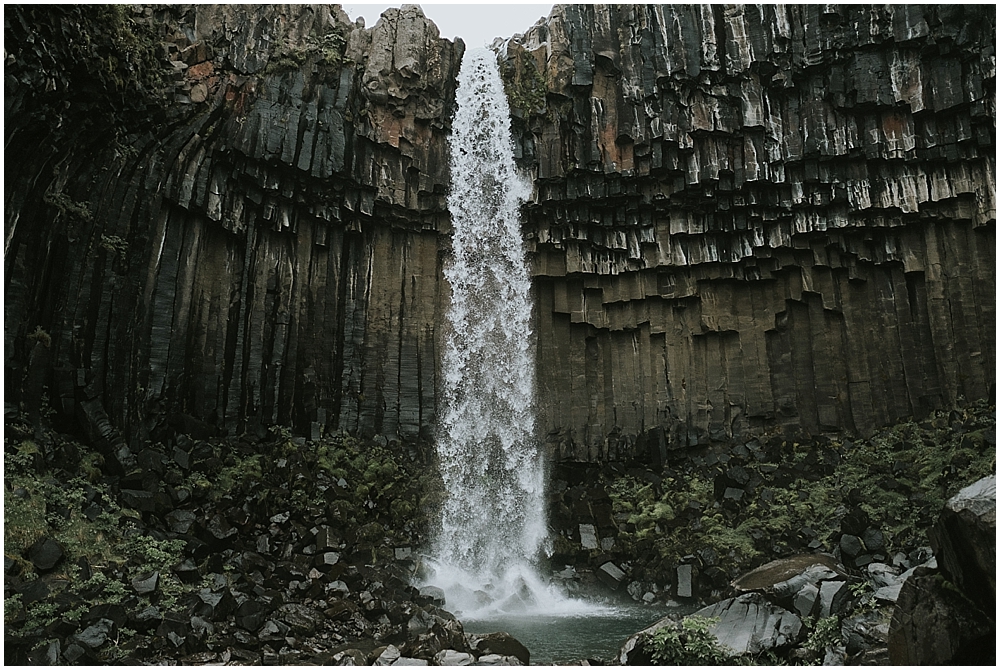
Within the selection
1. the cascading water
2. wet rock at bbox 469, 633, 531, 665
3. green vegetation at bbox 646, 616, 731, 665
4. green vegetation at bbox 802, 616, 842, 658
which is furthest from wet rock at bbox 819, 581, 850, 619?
the cascading water

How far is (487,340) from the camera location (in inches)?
745

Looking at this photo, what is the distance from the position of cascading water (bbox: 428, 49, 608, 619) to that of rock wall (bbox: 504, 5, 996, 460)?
0.64 meters

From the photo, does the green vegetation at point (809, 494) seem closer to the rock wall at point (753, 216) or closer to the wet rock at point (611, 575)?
the wet rock at point (611, 575)

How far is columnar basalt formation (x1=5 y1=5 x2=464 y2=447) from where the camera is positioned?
1262 cm

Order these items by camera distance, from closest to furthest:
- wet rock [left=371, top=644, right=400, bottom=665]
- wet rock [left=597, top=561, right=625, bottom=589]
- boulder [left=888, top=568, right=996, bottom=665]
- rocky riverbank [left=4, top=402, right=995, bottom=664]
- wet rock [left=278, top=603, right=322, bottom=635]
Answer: boulder [left=888, top=568, right=996, bottom=665] → wet rock [left=371, top=644, right=400, bottom=665] → rocky riverbank [left=4, top=402, right=995, bottom=664] → wet rock [left=278, top=603, right=322, bottom=635] → wet rock [left=597, top=561, right=625, bottom=589]

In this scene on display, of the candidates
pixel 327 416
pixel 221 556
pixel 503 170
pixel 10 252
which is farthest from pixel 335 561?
pixel 503 170

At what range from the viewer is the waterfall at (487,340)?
1734cm

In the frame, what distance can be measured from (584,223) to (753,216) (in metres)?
4.18

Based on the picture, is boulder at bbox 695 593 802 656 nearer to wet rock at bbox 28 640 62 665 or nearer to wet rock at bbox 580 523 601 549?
wet rock at bbox 28 640 62 665

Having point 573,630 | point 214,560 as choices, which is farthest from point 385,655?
point 214,560

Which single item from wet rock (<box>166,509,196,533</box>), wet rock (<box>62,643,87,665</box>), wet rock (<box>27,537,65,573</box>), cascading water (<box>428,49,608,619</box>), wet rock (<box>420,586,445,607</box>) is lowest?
wet rock (<box>420,586,445,607</box>)

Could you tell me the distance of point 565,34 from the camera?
18609 millimetres

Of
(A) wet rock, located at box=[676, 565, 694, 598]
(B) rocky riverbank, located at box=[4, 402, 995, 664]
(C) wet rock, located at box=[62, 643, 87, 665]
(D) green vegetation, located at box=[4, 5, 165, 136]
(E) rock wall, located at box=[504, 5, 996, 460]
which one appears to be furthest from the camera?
(E) rock wall, located at box=[504, 5, 996, 460]

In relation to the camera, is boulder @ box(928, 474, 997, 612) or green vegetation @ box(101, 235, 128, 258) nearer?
boulder @ box(928, 474, 997, 612)
